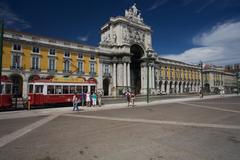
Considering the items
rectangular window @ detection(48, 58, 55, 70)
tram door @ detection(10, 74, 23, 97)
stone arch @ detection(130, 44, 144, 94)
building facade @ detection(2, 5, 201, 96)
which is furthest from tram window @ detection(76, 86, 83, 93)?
stone arch @ detection(130, 44, 144, 94)

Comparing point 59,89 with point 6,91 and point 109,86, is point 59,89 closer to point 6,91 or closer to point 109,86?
point 6,91

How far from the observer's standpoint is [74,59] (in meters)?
41.4

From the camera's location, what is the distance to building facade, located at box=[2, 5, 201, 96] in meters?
33.5

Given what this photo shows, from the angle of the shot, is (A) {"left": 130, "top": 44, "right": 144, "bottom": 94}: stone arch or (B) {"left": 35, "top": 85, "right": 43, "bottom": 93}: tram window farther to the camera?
(A) {"left": 130, "top": 44, "right": 144, "bottom": 94}: stone arch

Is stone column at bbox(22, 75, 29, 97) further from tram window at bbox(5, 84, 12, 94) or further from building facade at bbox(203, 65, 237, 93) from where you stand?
building facade at bbox(203, 65, 237, 93)

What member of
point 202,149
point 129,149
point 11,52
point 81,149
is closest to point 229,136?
point 202,149

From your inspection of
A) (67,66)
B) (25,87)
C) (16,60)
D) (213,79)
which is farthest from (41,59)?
(213,79)

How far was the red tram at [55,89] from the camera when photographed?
1902cm

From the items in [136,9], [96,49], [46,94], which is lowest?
[46,94]

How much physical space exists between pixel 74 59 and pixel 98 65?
7177 millimetres

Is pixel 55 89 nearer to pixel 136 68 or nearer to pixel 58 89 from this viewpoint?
pixel 58 89

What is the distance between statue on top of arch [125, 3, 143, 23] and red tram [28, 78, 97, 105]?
127ft

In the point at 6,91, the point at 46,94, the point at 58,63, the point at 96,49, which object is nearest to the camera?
the point at 6,91

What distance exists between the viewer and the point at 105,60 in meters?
47.6
